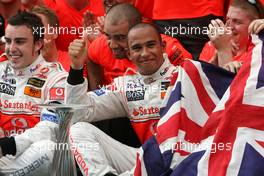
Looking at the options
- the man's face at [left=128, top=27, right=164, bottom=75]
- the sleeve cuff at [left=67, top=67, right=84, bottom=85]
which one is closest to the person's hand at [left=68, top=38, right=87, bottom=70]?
the sleeve cuff at [left=67, top=67, right=84, bottom=85]

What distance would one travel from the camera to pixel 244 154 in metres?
2.83

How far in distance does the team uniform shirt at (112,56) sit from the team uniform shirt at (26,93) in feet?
1.37

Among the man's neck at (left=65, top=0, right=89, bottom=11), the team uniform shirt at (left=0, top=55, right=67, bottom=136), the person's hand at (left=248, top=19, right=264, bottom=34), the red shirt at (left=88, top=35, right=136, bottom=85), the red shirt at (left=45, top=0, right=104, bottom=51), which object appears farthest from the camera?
the man's neck at (left=65, top=0, right=89, bottom=11)

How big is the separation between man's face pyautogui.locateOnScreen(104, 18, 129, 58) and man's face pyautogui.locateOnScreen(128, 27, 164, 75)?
0.26m

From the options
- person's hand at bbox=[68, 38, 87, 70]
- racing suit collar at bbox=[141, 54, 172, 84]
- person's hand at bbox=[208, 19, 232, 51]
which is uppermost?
person's hand at bbox=[208, 19, 232, 51]

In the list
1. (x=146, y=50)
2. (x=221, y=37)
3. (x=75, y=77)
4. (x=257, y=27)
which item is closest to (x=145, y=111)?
(x=146, y=50)

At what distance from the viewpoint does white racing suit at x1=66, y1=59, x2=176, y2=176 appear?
4.02 metres

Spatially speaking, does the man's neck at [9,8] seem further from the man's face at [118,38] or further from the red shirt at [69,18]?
the man's face at [118,38]

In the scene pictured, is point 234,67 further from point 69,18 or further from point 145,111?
point 69,18

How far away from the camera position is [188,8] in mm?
4934

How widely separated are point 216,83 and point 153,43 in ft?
3.46

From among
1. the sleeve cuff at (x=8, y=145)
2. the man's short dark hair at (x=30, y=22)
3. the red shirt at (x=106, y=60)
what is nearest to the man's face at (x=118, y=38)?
the red shirt at (x=106, y=60)

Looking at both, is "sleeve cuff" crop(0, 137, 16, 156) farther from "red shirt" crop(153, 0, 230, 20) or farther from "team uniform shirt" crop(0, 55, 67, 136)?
"red shirt" crop(153, 0, 230, 20)

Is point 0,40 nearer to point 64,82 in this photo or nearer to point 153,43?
point 64,82
